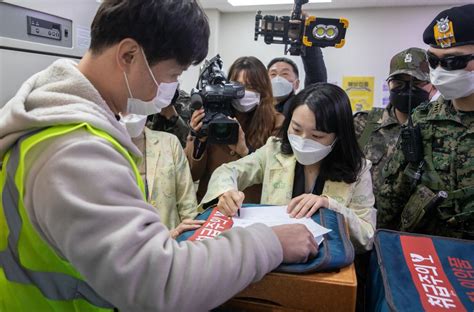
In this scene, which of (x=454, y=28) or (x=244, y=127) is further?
(x=244, y=127)

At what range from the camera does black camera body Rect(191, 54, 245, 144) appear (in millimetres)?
1291

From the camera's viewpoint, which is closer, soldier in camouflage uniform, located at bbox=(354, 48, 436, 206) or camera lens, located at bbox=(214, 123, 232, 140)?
camera lens, located at bbox=(214, 123, 232, 140)

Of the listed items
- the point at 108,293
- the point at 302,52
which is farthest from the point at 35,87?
the point at 302,52

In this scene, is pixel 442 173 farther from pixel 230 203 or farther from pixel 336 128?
pixel 230 203

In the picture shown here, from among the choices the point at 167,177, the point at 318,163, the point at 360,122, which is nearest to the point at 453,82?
the point at 318,163

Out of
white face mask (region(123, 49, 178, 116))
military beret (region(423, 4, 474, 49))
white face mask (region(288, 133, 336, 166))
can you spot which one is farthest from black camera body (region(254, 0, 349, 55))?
white face mask (region(123, 49, 178, 116))

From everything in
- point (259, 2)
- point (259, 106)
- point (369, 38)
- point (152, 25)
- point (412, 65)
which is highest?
point (259, 2)

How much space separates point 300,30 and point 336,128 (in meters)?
0.50

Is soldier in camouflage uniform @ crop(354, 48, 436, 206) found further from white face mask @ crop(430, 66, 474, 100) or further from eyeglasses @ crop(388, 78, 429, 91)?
white face mask @ crop(430, 66, 474, 100)

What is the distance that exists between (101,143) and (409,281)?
64cm

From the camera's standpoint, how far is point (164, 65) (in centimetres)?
64

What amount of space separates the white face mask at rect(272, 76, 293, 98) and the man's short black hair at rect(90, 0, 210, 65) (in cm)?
146

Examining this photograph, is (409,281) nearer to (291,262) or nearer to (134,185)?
(291,262)

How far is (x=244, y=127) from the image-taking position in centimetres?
165
